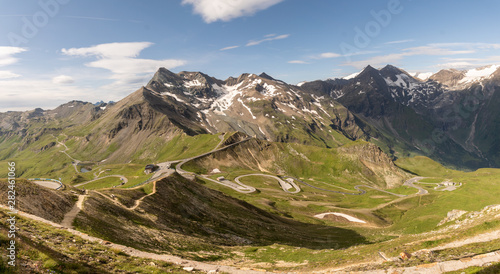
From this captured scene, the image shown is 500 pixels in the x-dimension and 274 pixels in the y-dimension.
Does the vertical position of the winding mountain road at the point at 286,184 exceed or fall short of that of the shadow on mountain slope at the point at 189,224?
it falls short

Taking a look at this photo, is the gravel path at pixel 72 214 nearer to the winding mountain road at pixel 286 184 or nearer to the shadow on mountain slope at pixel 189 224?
the shadow on mountain slope at pixel 189 224

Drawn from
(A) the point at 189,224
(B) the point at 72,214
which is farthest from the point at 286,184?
(B) the point at 72,214

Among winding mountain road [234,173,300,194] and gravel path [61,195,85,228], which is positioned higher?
gravel path [61,195,85,228]

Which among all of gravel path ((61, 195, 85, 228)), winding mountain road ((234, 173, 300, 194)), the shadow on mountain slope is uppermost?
gravel path ((61, 195, 85, 228))

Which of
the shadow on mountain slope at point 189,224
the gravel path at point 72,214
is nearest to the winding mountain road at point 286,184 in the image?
the shadow on mountain slope at point 189,224

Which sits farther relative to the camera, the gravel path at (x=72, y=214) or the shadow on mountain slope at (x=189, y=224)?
the shadow on mountain slope at (x=189, y=224)

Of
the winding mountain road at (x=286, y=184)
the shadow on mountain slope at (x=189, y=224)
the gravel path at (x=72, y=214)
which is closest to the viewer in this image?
the gravel path at (x=72, y=214)

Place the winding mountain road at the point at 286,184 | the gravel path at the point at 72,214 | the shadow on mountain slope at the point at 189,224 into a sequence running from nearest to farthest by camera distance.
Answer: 1. the gravel path at the point at 72,214
2. the shadow on mountain slope at the point at 189,224
3. the winding mountain road at the point at 286,184

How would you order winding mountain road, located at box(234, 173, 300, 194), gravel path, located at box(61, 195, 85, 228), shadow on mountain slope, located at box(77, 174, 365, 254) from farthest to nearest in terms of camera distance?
1. winding mountain road, located at box(234, 173, 300, 194)
2. shadow on mountain slope, located at box(77, 174, 365, 254)
3. gravel path, located at box(61, 195, 85, 228)

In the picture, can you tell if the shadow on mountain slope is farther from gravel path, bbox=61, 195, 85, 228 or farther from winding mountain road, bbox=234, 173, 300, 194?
winding mountain road, bbox=234, 173, 300, 194

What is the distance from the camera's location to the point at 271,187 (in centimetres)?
15025

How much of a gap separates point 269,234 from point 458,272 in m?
42.4

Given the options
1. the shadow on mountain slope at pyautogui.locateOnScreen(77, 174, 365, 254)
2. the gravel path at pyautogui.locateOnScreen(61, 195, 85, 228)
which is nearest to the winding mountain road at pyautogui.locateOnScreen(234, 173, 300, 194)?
the shadow on mountain slope at pyautogui.locateOnScreen(77, 174, 365, 254)

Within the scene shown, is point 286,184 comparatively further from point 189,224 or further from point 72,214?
point 72,214
